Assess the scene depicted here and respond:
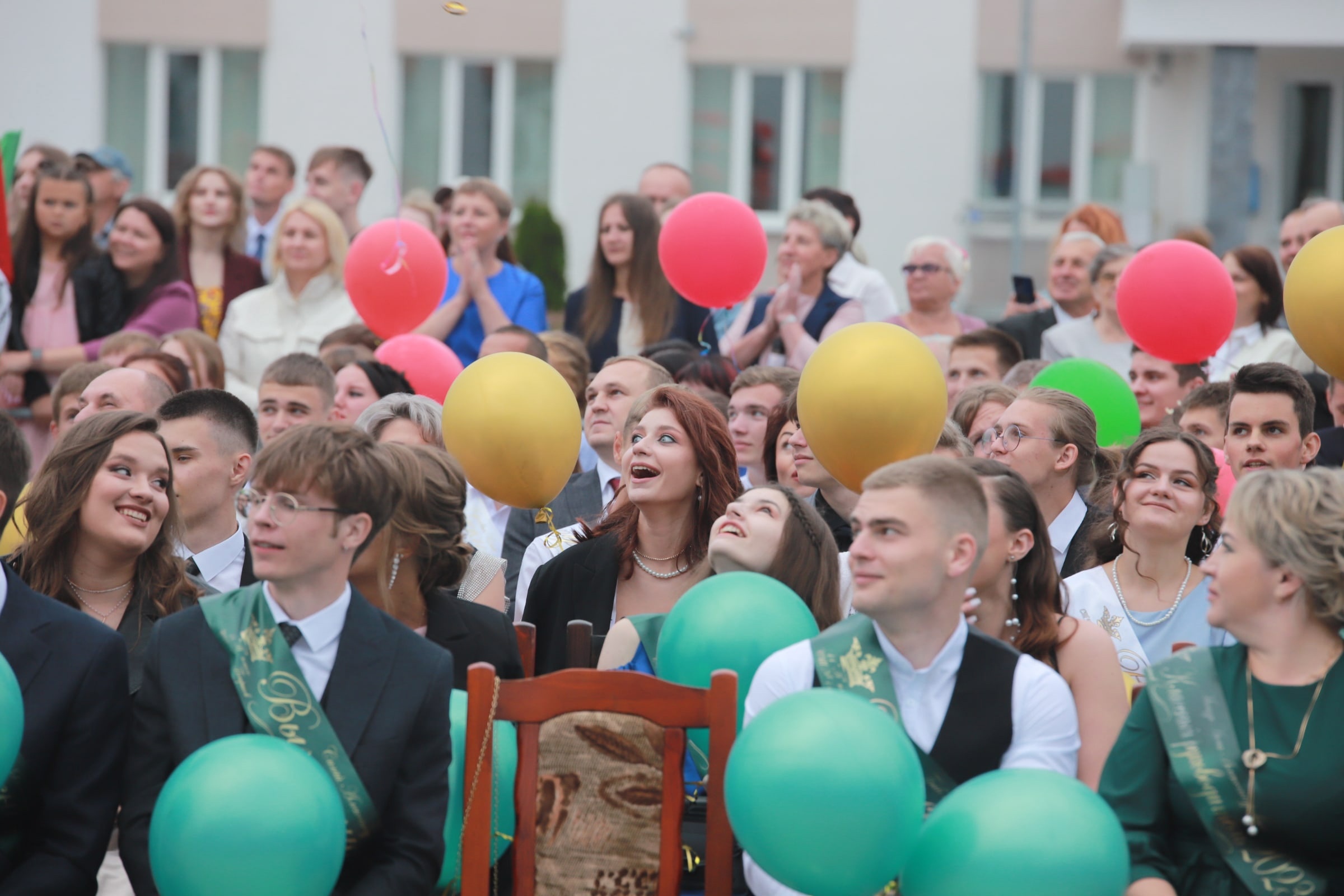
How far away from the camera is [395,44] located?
15672 mm

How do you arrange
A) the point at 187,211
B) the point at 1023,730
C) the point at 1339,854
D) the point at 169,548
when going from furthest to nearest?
the point at 187,211 < the point at 169,548 < the point at 1023,730 < the point at 1339,854

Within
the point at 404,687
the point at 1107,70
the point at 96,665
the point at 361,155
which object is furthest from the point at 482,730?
the point at 1107,70

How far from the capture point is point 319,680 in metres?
3.04

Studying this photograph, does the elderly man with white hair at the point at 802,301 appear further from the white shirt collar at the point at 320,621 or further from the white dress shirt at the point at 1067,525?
the white shirt collar at the point at 320,621

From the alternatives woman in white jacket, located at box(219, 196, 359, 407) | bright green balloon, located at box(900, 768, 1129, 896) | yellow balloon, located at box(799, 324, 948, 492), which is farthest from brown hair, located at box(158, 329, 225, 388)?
bright green balloon, located at box(900, 768, 1129, 896)

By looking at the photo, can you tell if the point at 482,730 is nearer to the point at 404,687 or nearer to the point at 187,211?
the point at 404,687

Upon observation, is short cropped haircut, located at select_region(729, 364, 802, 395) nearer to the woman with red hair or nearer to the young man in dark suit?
the woman with red hair

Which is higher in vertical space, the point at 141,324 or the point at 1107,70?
the point at 1107,70

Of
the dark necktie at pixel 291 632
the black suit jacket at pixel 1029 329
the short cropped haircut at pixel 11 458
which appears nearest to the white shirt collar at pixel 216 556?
the short cropped haircut at pixel 11 458

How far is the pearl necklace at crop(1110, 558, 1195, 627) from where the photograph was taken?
4.16m

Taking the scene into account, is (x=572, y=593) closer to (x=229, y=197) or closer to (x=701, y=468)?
(x=701, y=468)

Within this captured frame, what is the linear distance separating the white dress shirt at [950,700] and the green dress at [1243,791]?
0.11 metres

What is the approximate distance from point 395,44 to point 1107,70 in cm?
744

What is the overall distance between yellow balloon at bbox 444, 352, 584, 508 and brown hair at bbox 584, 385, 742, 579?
0.29 m
